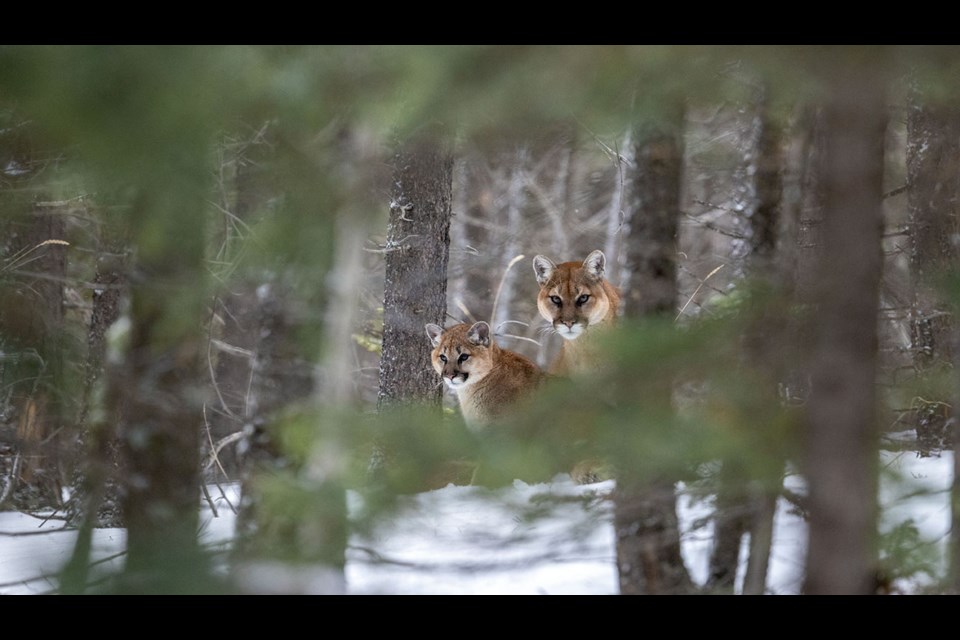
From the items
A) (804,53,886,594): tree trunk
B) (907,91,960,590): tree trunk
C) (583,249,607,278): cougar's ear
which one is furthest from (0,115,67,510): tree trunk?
(907,91,960,590): tree trunk

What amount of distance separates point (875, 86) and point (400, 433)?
218 cm

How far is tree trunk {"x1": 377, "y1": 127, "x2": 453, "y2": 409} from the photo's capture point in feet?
29.9

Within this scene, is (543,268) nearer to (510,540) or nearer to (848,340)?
(510,540)

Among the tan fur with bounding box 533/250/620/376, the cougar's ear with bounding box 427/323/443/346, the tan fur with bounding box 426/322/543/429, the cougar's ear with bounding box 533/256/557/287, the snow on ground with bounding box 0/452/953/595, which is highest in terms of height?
the cougar's ear with bounding box 533/256/557/287

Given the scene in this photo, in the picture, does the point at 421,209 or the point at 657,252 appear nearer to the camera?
the point at 657,252

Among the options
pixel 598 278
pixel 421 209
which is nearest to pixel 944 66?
pixel 598 278

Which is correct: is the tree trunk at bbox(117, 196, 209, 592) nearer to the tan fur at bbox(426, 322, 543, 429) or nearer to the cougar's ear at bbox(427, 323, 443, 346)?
the cougar's ear at bbox(427, 323, 443, 346)

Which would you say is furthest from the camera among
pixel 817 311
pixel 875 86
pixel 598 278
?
pixel 598 278

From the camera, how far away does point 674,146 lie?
5426 millimetres

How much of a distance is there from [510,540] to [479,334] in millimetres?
5018

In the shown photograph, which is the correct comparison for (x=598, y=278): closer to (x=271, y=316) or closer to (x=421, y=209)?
(x=421, y=209)

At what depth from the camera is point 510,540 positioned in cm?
390

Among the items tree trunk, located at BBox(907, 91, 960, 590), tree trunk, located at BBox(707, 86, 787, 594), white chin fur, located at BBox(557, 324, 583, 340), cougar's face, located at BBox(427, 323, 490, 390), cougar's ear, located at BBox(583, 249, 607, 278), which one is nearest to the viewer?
tree trunk, located at BBox(707, 86, 787, 594)

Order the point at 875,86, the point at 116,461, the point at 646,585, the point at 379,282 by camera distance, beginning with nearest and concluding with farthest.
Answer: the point at 875,86, the point at 646,585, the point at 116,461, the point at 379,282
